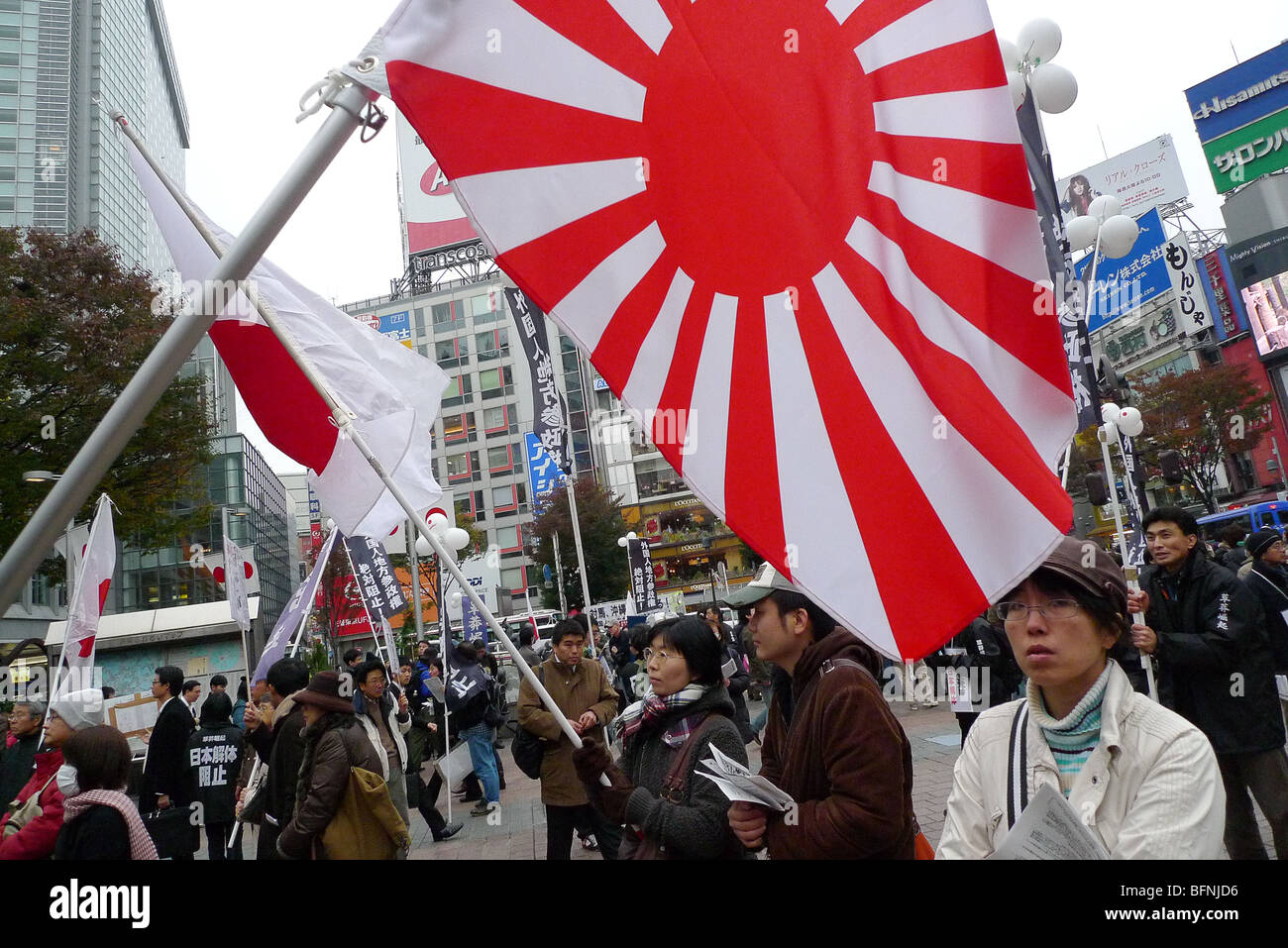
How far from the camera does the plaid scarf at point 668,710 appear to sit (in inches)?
126

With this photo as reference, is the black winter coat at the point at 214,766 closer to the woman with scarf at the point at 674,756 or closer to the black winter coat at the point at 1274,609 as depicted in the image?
the woman with scarf at the point at 674,756

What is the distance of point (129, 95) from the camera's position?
4984 cm

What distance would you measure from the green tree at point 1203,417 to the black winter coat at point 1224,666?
128 ft

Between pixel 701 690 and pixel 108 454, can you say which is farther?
pixel 701 690

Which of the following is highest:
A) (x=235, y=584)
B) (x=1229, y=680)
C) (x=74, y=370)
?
(x=74, y=370)

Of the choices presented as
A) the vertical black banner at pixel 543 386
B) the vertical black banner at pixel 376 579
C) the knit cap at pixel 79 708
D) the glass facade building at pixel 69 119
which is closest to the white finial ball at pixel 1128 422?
the vertical black banner at pixel 543 386

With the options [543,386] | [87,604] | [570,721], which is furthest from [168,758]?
[543,386]

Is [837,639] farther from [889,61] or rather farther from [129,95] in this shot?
[129,95]

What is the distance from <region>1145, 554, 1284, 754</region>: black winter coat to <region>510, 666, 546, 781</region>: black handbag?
361 cm

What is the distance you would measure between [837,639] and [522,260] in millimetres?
1647

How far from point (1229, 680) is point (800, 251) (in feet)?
12.4

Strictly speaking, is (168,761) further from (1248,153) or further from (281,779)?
(1248,153)

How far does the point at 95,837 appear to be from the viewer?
11.6ft

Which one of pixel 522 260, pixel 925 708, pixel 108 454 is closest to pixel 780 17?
pixel 522 260
